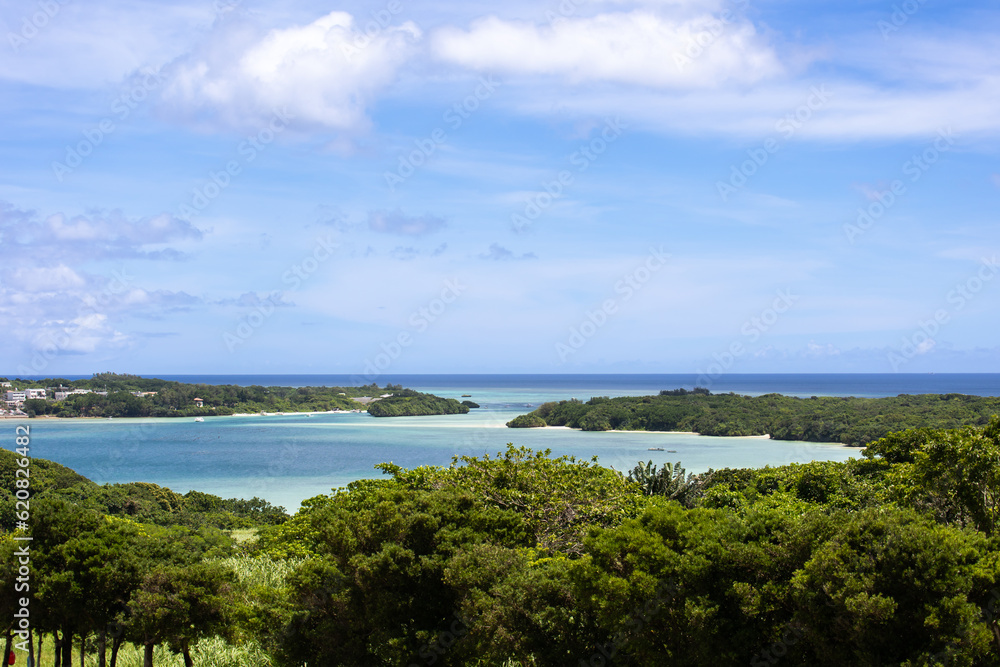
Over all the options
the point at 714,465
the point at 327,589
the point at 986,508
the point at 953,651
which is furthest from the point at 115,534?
the point at 714,465

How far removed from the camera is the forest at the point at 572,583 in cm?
758

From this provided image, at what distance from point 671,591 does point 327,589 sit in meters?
4.66

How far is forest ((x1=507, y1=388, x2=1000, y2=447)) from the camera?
55969 mm

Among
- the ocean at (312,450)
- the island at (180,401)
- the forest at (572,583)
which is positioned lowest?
the ocean at (312,450)

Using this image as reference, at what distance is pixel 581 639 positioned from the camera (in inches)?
371

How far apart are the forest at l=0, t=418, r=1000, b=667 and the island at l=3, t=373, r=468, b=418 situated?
82.8 m

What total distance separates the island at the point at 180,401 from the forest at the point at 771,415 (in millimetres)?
27138

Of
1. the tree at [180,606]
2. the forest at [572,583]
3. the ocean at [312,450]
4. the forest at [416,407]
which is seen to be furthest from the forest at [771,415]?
the tree at [180,606]

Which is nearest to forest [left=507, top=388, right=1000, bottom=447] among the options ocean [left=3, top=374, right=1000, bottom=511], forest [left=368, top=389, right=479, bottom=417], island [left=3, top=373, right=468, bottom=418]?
ocean [left=3, top=374, right=1000, bottom=511]

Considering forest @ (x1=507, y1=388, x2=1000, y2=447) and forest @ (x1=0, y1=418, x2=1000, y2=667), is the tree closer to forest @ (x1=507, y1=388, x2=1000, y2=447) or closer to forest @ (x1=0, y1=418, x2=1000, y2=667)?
forest @ (x1=0, y1=418, x2=1000, y2=667)

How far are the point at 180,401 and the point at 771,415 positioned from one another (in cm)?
7220

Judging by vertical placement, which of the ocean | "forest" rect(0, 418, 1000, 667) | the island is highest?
"forest" rect(0, 418, 1000, 667)

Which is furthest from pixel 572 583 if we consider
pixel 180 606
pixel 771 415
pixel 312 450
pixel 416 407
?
pixel 416 407

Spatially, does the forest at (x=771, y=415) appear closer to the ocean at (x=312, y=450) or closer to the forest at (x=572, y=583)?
the ocean at (x=312, y=450)
